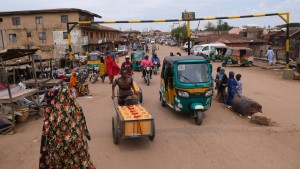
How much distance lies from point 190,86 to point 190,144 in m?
2.16

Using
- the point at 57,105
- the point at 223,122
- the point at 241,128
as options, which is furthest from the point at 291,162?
the point at 57,105

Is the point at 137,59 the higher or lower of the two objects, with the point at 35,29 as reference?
lower

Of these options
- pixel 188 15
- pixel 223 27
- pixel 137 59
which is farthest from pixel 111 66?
pixel 223 27

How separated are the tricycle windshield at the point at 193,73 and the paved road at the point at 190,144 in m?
1.32

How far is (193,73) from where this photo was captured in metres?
8.84

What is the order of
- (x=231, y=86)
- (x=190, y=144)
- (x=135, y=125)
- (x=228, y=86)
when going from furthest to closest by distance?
(x=228, y=86) < (x=231, y=86) < (x=190, y=144) < (x=135, y=125)

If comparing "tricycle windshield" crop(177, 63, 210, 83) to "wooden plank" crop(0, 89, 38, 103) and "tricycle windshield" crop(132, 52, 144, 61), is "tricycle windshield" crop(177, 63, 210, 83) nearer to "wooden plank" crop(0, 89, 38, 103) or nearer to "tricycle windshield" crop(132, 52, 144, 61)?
"wooden plank" crop(0, 89, 38, 103)

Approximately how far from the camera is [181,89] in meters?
8.54

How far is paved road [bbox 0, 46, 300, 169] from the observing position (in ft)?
19.5

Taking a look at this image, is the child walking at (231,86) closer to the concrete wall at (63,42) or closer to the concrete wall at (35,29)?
the concrete wall at (63,42)

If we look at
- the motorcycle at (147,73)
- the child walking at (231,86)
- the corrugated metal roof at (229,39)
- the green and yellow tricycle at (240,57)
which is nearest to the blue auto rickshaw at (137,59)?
the motorcycle at (147,73)

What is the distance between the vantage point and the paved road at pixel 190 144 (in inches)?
234

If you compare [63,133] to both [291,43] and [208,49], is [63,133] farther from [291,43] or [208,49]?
[291,43]

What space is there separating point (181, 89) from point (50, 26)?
117ft
